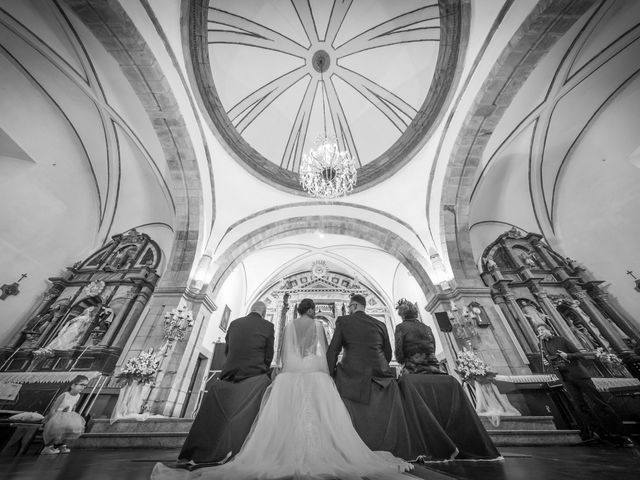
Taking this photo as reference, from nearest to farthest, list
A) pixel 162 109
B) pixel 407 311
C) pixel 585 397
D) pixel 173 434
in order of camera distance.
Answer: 1. pixel 407 311
2. pixel 585 397
3. pixel 173 434
4. pixel 162 109

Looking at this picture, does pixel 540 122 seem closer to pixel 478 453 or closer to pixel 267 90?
pixel 267 90

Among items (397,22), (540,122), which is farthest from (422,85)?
(540,122)

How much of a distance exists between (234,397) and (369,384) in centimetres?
122

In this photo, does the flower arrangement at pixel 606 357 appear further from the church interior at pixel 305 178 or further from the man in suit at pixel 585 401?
the man in suit at pixel 585 401

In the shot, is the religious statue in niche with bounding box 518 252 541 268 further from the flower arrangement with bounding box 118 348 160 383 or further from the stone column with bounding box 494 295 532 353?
the flower arrangement with bounding box 118 348 160 383

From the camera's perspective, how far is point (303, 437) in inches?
66.1

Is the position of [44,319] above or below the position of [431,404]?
above

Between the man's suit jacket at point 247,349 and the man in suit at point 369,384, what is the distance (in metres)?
0.69

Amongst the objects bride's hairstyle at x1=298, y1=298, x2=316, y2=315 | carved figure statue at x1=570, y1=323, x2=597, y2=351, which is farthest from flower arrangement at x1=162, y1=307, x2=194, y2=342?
carved figure statue at x1=570, y1=323, x2=597, y2=351

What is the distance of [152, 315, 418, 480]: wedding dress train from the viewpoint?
140 centimetres

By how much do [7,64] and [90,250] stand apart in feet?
19.1

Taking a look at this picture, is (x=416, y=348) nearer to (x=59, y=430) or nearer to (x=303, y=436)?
(x=303, y=436)

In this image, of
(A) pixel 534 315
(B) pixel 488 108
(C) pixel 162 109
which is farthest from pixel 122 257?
(A) pixel 534 315

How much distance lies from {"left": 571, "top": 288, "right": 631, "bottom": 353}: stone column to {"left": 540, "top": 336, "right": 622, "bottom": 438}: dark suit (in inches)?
190
